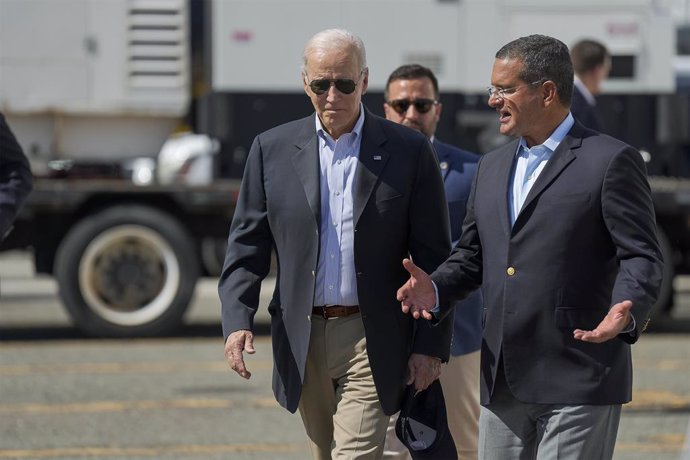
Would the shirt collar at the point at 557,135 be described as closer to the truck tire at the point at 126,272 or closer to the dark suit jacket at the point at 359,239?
the dark suit jacket at the point at 359,239

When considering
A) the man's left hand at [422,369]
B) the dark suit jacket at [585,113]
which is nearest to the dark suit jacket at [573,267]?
the man's left hand at [422,369]

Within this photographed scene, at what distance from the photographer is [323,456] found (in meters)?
4.82

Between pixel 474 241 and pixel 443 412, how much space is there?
566 mm

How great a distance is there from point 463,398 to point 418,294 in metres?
1.45

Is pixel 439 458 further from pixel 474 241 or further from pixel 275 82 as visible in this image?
pixel 275 82

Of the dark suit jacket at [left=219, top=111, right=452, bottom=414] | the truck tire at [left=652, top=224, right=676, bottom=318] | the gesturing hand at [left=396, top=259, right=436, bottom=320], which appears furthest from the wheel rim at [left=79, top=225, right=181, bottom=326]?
the gesturing hand at [left=396, top=259, right=436, bottom=320]

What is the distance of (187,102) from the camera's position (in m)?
12.5

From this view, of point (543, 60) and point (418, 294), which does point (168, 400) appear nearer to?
point (418, 294)

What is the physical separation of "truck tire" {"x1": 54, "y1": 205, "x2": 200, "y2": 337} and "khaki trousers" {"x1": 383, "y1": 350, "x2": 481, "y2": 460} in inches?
251

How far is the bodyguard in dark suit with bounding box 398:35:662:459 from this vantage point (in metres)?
4.18

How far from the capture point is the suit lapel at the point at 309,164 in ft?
15.2

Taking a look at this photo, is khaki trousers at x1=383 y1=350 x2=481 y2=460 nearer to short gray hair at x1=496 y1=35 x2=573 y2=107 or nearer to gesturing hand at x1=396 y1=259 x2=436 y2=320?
gesturing hand at x1=396 y1=259 x2=436 y2=320

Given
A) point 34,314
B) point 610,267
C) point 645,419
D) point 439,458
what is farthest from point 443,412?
point 34,314

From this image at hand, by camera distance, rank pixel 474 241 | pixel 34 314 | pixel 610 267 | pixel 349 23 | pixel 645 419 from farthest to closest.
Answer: pixel 34 314 → pixel 349 23 → pixel 645 419 → pixel 474 241 → pixel 610 267
